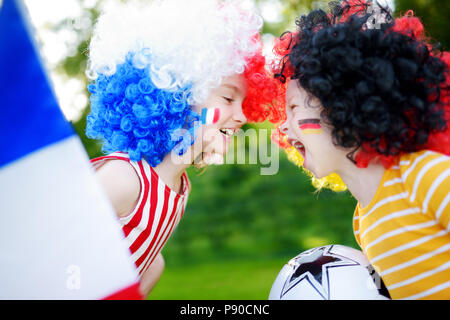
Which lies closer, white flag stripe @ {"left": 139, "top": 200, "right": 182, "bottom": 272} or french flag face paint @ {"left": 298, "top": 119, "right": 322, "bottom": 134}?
french flag face paint @ {"left": 298, "top": 119, "right": 322, "bottom": 134}

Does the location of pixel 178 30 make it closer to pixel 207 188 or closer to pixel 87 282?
pixel 87 282

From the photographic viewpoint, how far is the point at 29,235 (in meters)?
1.29

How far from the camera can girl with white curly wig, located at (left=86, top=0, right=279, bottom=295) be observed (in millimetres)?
2143

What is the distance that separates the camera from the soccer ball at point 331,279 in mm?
1713

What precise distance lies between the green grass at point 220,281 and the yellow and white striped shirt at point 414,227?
278 centimetres

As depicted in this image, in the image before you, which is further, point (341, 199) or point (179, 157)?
point (341, 199)

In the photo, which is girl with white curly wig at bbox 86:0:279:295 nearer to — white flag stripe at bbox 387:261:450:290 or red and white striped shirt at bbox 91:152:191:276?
red and white striped shirt at bbox 91:152:191:276

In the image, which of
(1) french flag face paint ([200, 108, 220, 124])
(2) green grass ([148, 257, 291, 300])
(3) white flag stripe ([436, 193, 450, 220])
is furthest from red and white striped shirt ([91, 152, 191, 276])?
(2) green grass ([148, 257, 291, 300])

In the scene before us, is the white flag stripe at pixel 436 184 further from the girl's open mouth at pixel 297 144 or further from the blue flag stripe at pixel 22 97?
the blue flag stripe at pixel 22 97

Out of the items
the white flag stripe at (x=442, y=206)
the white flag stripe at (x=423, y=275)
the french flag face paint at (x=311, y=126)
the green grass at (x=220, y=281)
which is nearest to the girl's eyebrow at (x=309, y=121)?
the french flag face paint at (x=311, y=126)

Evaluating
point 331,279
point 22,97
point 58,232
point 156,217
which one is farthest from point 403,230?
point 22,97

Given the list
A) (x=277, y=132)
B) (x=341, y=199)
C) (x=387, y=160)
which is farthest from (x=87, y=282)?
(x=341, y=199)

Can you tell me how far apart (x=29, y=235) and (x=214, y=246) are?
4.69 meters
